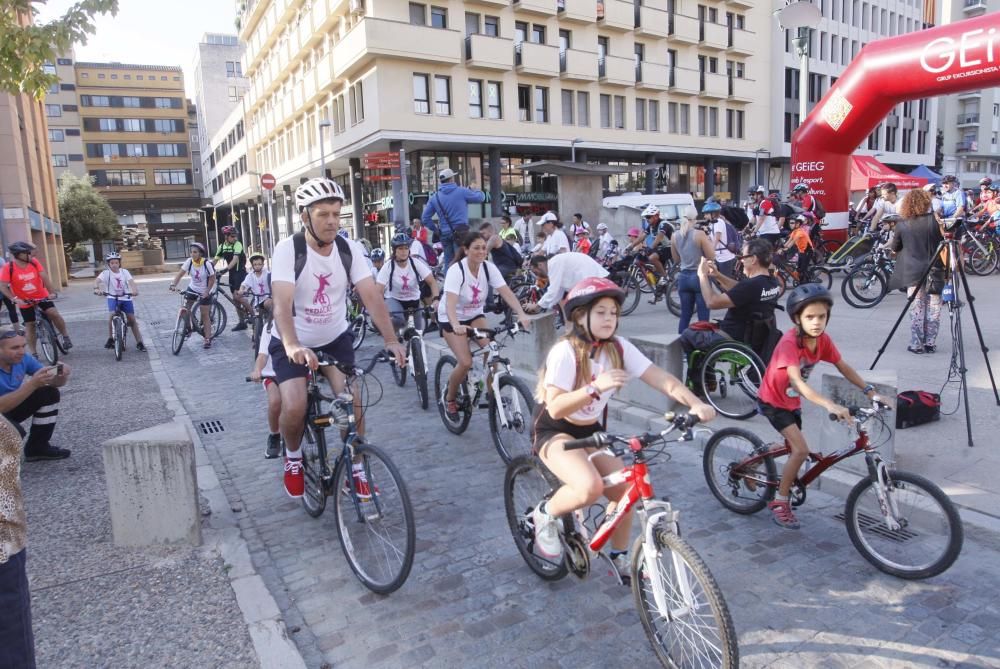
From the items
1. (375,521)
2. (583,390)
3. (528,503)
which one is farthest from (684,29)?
(583,390)

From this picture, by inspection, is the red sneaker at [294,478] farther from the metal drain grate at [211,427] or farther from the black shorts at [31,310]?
the black shorts at [31,310]

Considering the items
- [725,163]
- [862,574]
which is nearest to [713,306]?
[862,574]

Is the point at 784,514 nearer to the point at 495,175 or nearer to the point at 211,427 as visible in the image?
the point at 211,427

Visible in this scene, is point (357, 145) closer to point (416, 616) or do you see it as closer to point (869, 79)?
point (869, 79)

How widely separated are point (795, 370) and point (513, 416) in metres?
2.37

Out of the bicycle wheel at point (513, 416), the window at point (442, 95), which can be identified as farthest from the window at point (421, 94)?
the bicycle wheel at point (513, 416)

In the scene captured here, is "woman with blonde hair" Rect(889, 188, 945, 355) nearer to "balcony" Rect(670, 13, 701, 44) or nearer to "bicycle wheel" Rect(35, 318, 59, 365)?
"bicycle wheel" Rect(35, 318, 59, 365)

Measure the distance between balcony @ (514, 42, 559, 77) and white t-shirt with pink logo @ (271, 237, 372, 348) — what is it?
101 feet

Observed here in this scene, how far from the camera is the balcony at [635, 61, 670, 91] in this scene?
3766 centimetres

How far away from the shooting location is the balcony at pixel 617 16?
3600 cm

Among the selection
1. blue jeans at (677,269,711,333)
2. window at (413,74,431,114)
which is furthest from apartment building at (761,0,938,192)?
blue jeans at (677,269,711,333)

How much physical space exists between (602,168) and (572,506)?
27818mm

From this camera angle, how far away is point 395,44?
94.7 ft

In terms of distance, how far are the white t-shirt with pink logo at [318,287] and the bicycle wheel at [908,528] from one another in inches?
132
